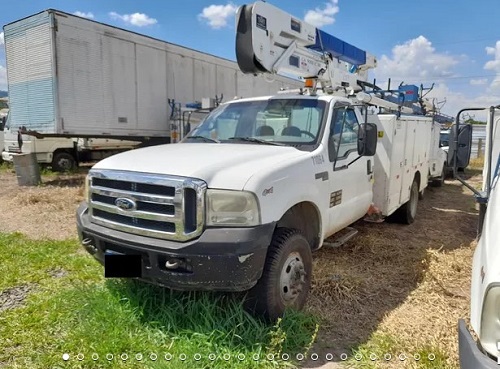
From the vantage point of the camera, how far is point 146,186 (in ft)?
9.45

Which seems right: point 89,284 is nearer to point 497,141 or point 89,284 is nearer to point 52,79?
point 497,141

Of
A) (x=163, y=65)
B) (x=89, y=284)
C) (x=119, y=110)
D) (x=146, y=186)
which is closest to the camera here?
(x=146, y=186)

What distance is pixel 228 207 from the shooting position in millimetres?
2699

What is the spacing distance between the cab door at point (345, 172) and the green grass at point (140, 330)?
1286 mm

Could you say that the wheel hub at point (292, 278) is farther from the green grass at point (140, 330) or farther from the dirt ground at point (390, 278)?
the dirt ground at point (390, 278)

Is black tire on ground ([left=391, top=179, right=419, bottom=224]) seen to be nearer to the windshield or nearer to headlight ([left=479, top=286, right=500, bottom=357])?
the windshield

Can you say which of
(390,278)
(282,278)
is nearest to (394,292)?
(390,278)

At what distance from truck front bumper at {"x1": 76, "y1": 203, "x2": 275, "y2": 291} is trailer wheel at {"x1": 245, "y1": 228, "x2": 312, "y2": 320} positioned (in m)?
0.17

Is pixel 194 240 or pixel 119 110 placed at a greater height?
pixel 119 110

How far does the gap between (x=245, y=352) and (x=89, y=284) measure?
1.92m

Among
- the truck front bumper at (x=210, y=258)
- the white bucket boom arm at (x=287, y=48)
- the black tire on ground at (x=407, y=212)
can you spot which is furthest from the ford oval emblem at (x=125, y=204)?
the black tire on ground at (x=407, y=212)

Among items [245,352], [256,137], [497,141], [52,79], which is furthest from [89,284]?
[52,79]

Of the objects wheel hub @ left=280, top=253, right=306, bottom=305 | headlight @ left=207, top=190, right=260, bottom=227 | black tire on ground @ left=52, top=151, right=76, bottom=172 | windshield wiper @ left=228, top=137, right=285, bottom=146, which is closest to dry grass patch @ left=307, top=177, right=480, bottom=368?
wheel hub @ left=280, top=253, right=306, bottom=305

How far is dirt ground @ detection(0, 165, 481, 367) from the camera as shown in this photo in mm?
3139
